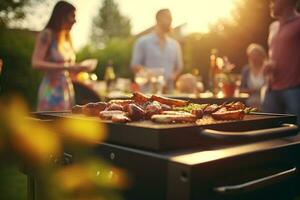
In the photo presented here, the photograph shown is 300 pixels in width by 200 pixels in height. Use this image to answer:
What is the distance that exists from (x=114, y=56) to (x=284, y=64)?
30.9 metres

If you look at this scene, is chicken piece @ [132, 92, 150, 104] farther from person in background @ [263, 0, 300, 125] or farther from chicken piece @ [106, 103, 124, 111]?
person in background @ [263, 0, 300, 125]

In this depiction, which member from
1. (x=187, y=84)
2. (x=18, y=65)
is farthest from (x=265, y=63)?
(x=18, y=65)

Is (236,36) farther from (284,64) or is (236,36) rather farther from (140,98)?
(140,98)

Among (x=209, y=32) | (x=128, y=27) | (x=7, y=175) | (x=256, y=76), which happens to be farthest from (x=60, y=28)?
(x=128, y=27)

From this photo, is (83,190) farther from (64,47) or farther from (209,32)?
(209,32)

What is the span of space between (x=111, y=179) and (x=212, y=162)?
0.43 meters

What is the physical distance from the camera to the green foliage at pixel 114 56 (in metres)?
32.6

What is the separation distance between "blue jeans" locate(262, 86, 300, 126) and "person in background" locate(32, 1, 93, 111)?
1874 millimetres

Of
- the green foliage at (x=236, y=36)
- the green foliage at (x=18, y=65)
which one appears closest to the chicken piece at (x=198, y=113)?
the green foliage at (x=18, y=65)

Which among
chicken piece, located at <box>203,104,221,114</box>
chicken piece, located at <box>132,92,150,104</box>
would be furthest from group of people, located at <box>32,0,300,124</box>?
chicken piece, located at <box>203,104,221,114</box>

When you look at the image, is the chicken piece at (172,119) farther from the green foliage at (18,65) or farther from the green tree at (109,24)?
the green tree at (109,24)

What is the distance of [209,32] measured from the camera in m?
22.3

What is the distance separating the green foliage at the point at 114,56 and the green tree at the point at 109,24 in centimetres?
1840

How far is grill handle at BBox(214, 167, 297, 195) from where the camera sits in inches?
49.9
